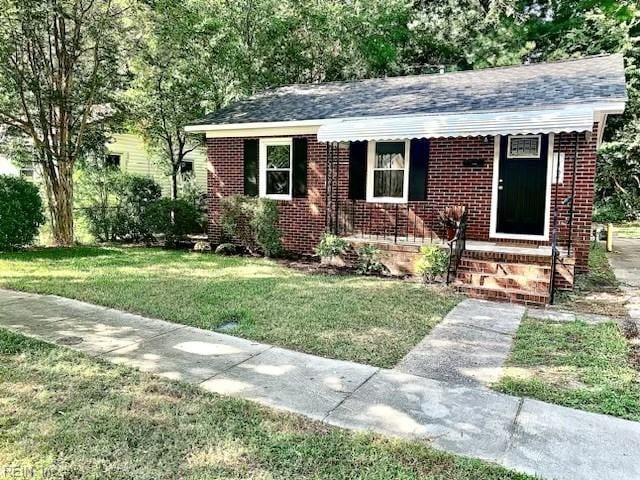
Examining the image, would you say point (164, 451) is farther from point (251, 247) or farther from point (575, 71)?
point (575, 71)

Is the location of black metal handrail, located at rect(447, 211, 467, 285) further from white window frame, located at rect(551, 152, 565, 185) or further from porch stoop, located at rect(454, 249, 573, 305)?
white window frame, located at rect(551, 152, 565, 185)

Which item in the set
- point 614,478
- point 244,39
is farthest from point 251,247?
point 614,478

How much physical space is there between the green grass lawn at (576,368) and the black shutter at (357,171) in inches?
221

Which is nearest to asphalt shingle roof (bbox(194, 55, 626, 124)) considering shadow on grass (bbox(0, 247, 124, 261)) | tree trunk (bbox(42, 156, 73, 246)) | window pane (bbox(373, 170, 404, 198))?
window pane (bbox(373, 170, 404, 198))

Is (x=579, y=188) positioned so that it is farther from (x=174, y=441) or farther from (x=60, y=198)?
(x=60, y=198)

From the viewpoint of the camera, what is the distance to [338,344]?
215 inches

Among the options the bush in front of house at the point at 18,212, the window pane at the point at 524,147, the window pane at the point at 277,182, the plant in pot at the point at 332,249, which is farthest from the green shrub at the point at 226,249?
the window pane at the point at 524,147

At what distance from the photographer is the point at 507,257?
27.8 feet

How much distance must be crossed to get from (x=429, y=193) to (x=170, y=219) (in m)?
7.20

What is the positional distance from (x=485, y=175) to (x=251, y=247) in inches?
233

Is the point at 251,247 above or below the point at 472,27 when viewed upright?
below

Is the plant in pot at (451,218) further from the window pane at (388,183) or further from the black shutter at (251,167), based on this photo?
the black shutter at (251,167)

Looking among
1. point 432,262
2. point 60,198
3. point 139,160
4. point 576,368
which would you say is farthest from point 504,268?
point 139,160

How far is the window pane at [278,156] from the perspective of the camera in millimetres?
12023
